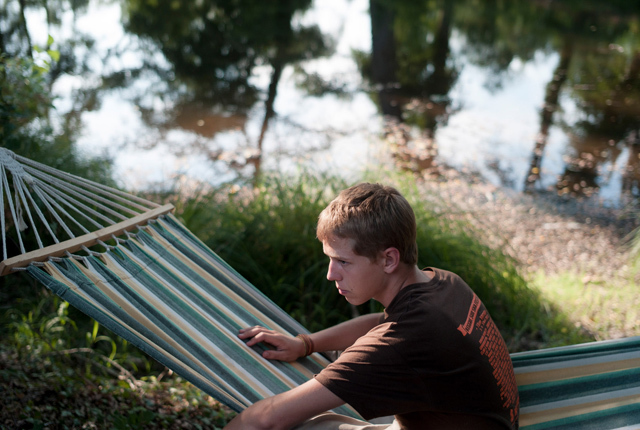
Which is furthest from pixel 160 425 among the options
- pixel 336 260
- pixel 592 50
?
pixel 592 50

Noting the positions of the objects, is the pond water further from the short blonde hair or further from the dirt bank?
the short blonde hair

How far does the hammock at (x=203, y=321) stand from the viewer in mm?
1552

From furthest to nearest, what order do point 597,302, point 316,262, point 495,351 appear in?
point 597,302 < point 316,262 < point 495,351

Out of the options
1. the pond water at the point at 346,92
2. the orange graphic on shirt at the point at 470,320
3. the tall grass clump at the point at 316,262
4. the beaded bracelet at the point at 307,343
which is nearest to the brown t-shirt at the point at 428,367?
the orange graphic on shirt at the point at 470,320

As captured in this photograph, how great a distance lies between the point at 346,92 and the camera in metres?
8.81

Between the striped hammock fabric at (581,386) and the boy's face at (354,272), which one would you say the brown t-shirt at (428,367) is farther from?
Result: the striped hammock fabric at (581,386)

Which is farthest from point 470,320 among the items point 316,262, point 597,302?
point 597,302

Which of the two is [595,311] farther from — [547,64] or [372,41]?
[372,41]

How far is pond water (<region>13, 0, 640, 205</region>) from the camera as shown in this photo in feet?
20.7

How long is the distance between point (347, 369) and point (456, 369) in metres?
0.25

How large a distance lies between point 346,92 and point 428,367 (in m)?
7.84

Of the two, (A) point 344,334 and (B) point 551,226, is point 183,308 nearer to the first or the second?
(A) point 344,334

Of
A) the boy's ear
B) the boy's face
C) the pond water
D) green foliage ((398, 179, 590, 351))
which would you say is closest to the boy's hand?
the boy's face

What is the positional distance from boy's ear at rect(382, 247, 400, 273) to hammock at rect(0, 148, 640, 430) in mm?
500
